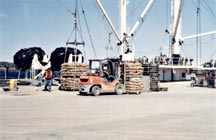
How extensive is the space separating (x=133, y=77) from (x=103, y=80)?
3.34 m

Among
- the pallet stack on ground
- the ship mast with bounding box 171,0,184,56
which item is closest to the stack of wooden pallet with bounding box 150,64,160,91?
the pallet stack on ground

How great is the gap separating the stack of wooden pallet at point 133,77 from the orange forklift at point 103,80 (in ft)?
1.77

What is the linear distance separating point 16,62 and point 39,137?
4249 centimetres

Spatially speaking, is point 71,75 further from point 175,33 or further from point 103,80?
point 175,33

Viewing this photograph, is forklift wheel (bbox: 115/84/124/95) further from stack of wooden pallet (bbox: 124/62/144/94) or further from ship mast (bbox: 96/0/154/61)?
ship mast (bbox: 96/0/154/61)

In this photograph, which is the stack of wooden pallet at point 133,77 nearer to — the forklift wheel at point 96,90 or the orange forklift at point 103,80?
the orange forklift at point 103,80

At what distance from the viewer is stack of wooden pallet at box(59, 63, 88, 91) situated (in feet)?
85.0

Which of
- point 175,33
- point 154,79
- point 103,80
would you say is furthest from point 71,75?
point 175,33

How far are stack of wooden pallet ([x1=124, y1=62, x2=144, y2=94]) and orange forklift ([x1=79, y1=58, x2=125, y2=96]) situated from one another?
1.77ft

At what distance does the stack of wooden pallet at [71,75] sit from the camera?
25922 millimetres

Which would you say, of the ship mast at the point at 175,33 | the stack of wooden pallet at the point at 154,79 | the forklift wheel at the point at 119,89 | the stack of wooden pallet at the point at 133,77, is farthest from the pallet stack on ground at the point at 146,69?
the ship mast at the point at 175,33

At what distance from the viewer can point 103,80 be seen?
22547 millimetres

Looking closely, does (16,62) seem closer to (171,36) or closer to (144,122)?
(171,36)

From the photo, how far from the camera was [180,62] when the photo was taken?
40.8 m
